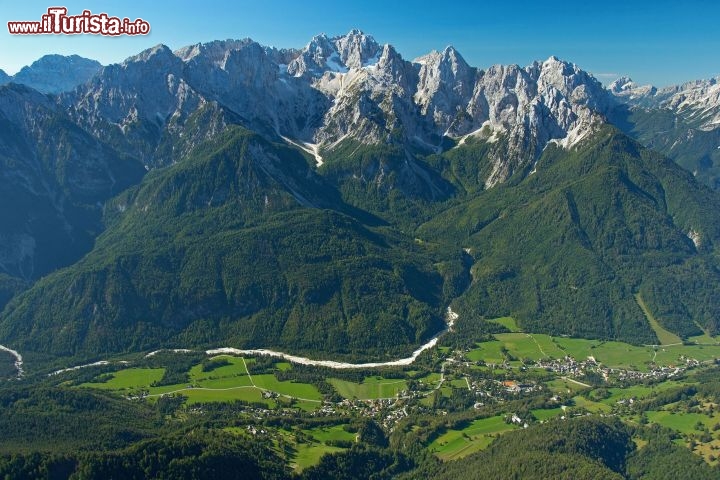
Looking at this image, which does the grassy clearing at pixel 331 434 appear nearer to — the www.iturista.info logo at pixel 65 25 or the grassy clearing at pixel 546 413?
the grassy clearing at pixel 546 413

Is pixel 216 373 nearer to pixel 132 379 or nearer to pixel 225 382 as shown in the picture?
pixel 225 382

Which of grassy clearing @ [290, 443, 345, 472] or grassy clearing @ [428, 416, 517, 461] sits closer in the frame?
grassy clearing @ [290, 443, 345, 472]

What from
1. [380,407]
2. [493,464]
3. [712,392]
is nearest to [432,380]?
[380,407]

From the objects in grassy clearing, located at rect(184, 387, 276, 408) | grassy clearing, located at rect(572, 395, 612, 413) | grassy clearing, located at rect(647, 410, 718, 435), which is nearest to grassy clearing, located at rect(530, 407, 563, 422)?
grassy clearing, located at rect(572, 395, 612, 413)

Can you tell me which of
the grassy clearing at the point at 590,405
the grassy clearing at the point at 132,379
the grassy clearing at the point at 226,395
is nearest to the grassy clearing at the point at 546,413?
the grassy clearing at the point at 590,405

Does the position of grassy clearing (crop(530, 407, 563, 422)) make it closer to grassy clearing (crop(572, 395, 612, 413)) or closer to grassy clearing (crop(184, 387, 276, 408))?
grassy clearing (crop(572, 395, 612, 413))

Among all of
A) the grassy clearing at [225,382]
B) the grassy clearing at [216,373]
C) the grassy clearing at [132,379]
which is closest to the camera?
the grassy clearing at [132,379]
